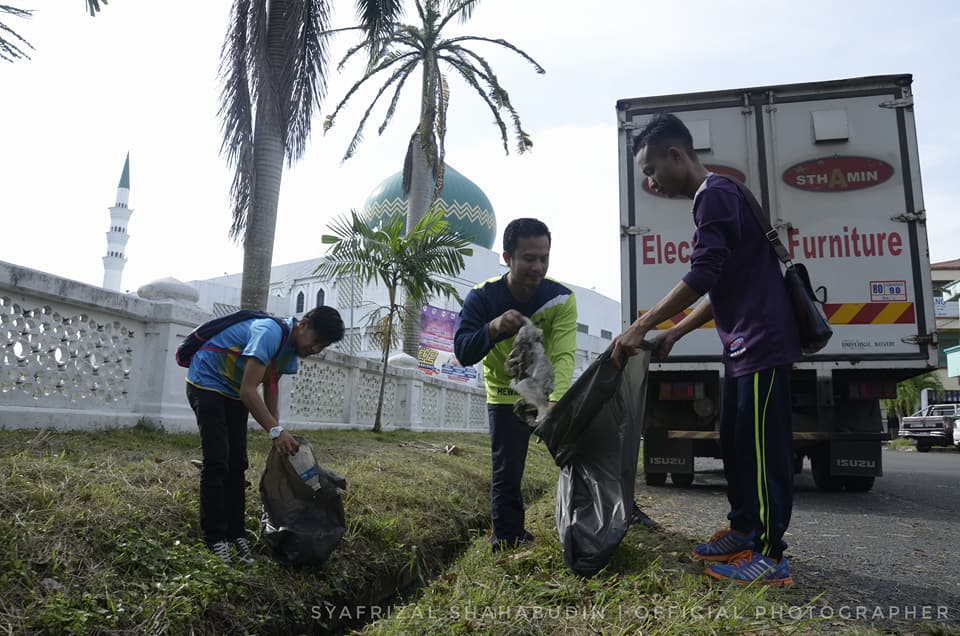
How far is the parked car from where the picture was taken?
70.3ft

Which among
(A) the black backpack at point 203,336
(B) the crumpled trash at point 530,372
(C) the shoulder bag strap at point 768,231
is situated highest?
(C) the shoulder bag strap at point 768,231

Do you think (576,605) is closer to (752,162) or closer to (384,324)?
(752,162)

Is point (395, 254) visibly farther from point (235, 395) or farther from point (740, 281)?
point (740, 281)

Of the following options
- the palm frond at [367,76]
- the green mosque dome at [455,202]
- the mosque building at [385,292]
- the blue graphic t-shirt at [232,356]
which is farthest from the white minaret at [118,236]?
the blue graphic t-shirt at [232,356]

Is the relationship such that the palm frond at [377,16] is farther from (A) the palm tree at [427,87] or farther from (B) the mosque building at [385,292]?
(B) the mosque building at [385,292]

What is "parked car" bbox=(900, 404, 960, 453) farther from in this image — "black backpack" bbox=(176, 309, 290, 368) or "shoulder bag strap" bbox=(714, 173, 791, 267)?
"black backpack" bbox=(176, 309, 290, 368)

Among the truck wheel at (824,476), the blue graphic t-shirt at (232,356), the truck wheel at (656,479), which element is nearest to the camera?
the blue graphic t-shirt at (232,356)

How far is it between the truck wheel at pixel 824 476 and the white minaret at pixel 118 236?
4948 cm

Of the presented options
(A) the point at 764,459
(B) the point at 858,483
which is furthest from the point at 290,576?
(B) the point at 858,483

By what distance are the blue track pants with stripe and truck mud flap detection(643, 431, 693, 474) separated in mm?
3679

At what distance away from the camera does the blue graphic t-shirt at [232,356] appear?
321 centimetres

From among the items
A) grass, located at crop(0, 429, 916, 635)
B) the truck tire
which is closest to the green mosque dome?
the truck tire

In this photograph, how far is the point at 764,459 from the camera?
2514 mm

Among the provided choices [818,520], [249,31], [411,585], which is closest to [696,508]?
[818,520]
